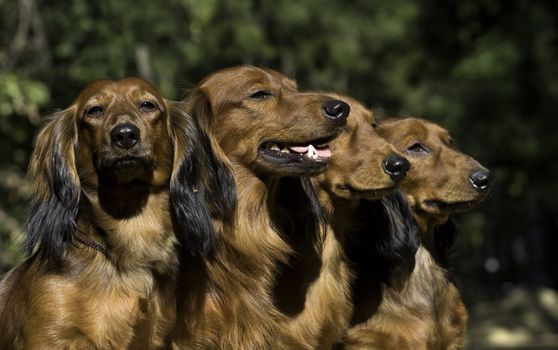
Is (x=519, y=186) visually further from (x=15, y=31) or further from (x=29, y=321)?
(x=29, y=321)

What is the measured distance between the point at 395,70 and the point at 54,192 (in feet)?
87.7

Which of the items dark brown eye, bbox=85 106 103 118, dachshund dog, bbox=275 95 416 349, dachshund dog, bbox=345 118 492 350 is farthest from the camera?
dachshund dog, bbox=345 118 492 350

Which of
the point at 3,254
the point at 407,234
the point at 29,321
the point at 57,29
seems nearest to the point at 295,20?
the point at 57,29

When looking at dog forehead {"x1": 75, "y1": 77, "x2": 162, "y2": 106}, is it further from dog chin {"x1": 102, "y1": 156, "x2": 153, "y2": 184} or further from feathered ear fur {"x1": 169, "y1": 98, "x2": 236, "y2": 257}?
dog chin {"x1": 102, "y1": 156, "x2": 153, "y2": 184}

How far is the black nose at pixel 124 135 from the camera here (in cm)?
674

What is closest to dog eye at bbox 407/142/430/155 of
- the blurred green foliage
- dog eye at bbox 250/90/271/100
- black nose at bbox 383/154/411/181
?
the blurred green foliage

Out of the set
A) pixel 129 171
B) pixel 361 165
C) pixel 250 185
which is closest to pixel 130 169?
pixel 129 171

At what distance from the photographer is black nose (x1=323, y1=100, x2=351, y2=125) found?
24.3ft

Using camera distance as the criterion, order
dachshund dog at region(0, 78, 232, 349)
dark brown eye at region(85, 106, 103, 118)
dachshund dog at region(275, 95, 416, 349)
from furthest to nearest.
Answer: dachshund dog at region(275, 95, 416, 349)
dark brown eye at region(85, 106, 103, 118)
dachshund dog at region(0, 78, 232, 349)

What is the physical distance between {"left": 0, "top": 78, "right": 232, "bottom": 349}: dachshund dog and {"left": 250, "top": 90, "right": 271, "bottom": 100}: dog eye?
462 millimetres

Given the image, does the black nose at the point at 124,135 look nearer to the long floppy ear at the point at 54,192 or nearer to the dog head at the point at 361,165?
the long floppy ear at the point at 54,192

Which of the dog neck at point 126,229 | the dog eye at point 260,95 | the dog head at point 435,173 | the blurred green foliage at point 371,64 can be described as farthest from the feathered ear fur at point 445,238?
the dog neck at point 126,229

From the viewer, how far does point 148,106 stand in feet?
23.5

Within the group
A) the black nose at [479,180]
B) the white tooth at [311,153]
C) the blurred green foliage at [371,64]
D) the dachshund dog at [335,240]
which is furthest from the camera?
the blurred green foliage at [371,64]
